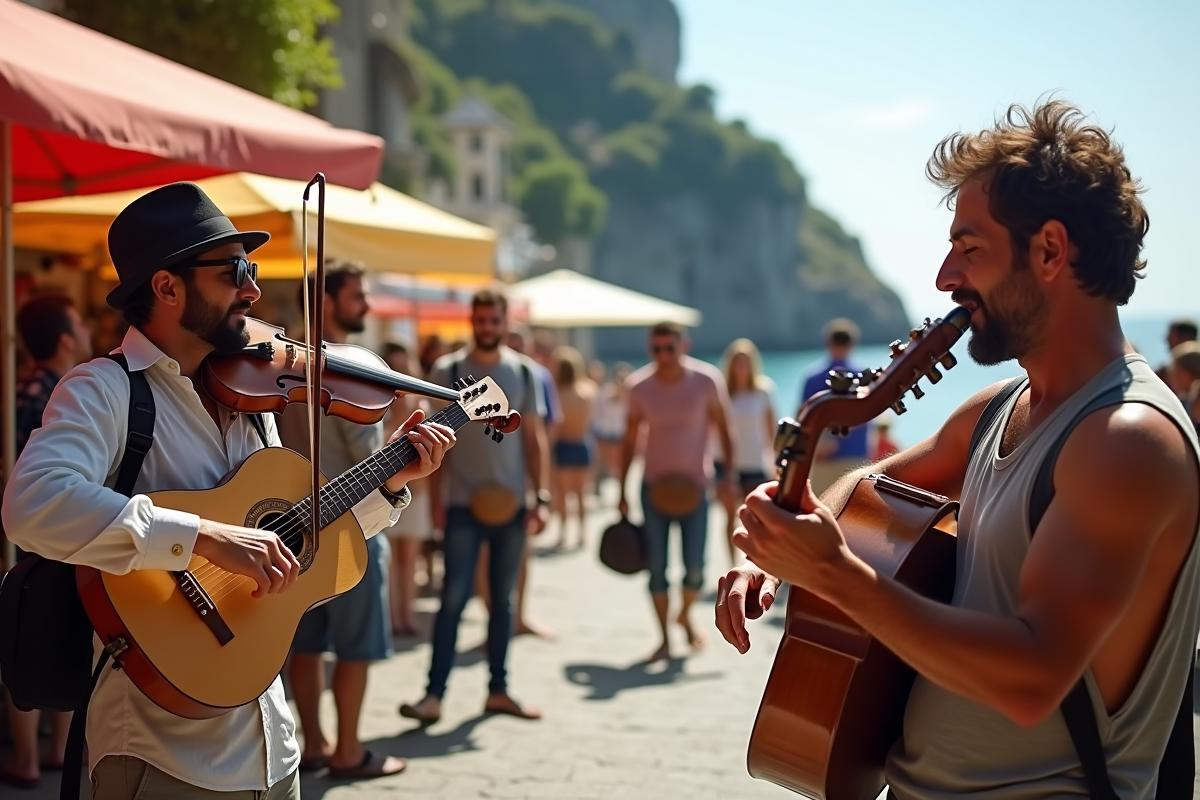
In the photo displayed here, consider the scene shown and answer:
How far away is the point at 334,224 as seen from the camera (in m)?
6.41

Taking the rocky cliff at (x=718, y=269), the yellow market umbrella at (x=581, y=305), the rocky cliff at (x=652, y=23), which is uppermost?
the rocky cliff at (x=652, y=23)

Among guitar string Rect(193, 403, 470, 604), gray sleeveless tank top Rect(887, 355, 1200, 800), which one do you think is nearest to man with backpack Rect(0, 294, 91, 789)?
guitar string Rect(193, 403, 470, 604)

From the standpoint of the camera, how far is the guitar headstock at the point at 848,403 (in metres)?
1.83

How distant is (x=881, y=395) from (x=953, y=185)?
1.85 ft

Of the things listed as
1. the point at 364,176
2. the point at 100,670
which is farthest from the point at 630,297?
the point at 100,670

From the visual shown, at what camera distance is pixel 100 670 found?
98.3 inches

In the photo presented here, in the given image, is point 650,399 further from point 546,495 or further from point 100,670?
Answer: point 100,670

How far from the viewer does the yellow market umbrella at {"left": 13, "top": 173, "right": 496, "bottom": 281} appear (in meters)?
6.23

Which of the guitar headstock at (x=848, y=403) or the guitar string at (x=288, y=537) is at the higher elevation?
the guitar headstock at (x=848, y=403)

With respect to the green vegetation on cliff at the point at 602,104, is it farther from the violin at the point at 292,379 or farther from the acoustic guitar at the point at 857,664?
the acoustic guitar at the point at 857,664

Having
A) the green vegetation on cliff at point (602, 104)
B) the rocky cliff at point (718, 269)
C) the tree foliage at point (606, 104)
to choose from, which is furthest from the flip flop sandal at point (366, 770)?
the tree foliage at point (606, 104)

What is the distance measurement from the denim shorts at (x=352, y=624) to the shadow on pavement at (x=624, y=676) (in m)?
1.96

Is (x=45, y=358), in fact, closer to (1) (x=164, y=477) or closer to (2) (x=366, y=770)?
(2) (x=366, y=770)

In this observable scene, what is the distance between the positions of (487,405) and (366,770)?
7.74 feet
